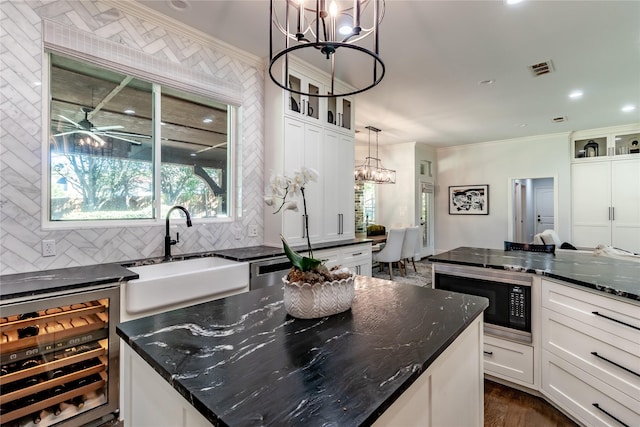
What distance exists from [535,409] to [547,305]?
0.70 m

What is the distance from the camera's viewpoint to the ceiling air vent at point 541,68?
3255mm

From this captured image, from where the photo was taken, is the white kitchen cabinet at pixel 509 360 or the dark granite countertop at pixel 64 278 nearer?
the dark granite countertop at pixel 64 278

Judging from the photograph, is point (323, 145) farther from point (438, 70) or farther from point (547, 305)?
point (547, 305)

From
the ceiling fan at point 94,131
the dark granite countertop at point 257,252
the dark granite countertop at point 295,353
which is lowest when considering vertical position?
the dark granite countertop at point 295,353

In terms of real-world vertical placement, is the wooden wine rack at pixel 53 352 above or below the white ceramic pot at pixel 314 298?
below

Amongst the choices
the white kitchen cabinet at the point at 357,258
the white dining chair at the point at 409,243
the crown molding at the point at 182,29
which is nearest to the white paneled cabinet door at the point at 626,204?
the white dining chair at the point at 409,243

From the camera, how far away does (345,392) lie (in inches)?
28.3

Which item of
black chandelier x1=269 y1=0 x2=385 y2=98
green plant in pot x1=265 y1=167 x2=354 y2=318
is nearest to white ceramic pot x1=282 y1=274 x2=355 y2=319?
green plant in pot x1=265 y1=167 x2=354 y2=318

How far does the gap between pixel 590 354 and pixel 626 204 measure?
220 inches

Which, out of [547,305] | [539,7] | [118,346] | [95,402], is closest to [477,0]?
[539,7]

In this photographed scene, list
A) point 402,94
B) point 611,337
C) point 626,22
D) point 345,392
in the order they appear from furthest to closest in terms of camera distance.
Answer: point 402,94
point 626,22
point 611,337
point 345,392

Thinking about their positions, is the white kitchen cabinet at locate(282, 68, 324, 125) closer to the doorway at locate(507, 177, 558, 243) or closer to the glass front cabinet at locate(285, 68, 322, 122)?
the glass front cabinet at locate(285, 68, 322, 122)

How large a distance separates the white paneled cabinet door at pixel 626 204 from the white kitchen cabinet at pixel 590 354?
17.5ft

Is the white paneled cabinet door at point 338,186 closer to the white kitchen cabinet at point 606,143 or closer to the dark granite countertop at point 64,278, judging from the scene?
the dark granite countertop at point 64,278
